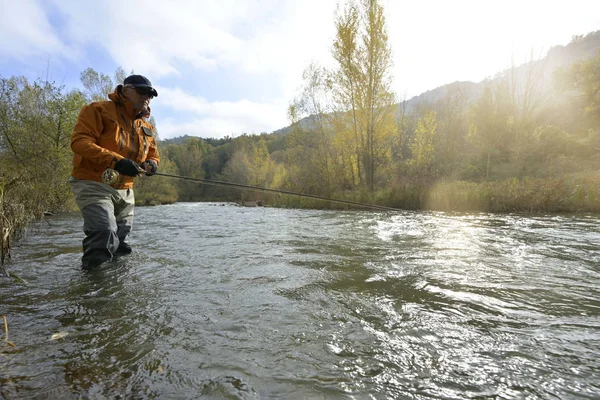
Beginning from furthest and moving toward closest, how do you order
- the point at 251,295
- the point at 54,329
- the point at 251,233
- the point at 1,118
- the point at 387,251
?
1. the point at 1,118
2. the point at 251,233
3. the point at 387,251
4. the point at 251,295
5. the point at 54,329

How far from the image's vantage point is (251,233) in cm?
668

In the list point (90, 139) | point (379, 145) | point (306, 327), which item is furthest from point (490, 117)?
point (90, 139)

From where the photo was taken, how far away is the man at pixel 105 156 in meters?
3.14

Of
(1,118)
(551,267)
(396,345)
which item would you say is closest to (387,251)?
(551,267)

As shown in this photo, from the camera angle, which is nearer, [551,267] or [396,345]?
[396,345]

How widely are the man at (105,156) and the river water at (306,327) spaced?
40 cm

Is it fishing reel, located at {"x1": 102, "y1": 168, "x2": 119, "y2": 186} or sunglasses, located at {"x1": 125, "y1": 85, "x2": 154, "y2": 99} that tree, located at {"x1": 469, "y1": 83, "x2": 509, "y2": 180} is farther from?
fishing reel, located at {"x1": 102, "y1": 168, "x2": 119, "y2": 186}

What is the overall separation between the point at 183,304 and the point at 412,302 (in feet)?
6.26

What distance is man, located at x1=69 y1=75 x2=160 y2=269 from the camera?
3137mm

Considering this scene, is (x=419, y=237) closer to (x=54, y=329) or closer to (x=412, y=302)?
(x=412, y=302)

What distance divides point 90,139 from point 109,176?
1.53ft

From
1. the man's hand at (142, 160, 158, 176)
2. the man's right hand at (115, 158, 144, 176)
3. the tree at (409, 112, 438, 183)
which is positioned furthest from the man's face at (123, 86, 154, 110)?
the tree at (409, 112, 438, 183)

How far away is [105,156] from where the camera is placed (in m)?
3.07

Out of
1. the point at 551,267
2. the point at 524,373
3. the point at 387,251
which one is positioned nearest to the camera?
the point at 524,373
